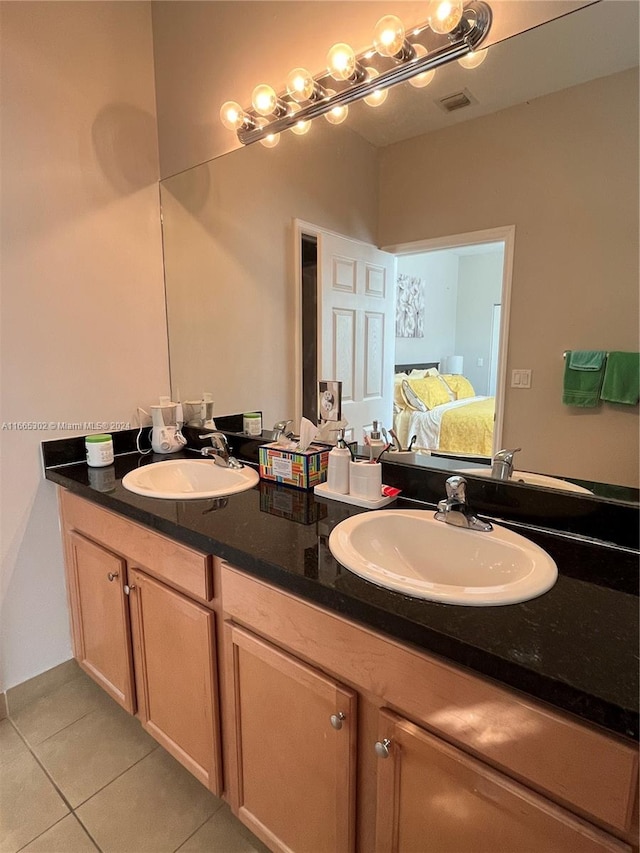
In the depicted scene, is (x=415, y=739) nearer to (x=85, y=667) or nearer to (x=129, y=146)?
(x=85, y=667)

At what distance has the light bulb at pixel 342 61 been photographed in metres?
1.31

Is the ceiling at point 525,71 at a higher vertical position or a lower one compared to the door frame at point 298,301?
higher

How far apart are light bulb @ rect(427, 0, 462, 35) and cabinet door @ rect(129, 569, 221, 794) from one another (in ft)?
5.11

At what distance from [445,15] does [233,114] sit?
755mm

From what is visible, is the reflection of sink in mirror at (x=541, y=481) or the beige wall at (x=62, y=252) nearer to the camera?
the reflection of sink in mirror at (x=541, y=481)

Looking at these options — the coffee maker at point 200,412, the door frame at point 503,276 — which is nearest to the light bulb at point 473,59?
the door frame at point 503,276

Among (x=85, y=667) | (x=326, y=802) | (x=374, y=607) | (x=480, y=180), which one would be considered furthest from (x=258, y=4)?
(x=85, y=667)

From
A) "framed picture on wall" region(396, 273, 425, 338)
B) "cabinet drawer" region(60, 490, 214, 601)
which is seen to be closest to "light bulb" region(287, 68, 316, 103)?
"framed picture on wall" region(396, 273, 425, 338)

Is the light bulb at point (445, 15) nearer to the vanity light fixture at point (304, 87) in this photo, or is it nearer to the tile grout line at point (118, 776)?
the vanity light fixture at point (304, 87)

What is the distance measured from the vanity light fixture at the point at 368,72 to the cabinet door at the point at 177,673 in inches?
59.0

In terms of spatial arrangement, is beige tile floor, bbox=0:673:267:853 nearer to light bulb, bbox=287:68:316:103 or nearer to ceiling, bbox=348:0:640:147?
ceiling, bbox=348:0:640:147

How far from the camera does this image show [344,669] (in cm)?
88

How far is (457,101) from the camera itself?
1216 millimetres

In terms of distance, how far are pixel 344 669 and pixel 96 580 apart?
1060mm
